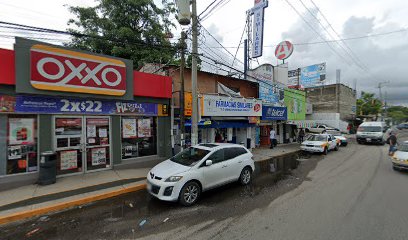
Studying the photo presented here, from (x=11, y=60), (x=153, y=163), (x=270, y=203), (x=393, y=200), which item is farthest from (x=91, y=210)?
(x=393, y=200)

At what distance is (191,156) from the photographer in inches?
256

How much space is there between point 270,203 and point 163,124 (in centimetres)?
661

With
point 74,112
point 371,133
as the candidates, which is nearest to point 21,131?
point 74,112

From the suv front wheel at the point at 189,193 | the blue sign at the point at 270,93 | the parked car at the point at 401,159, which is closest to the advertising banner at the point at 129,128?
the suv front wheel at the point at 189,193

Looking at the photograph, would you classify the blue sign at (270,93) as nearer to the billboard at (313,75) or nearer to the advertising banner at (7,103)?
the billboard at (313,75)

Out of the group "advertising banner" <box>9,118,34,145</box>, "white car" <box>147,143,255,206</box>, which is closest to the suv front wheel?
"white car" <box>147,143,255,206</box>

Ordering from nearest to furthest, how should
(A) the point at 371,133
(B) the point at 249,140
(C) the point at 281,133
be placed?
(B) the point at 249,140
(A) the point at 371,133
(C) the point at 281,133

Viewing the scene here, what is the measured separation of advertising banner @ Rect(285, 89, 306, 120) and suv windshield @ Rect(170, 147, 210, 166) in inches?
625

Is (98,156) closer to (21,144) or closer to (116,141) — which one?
(116,141)

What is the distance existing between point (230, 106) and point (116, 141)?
24.3 feet

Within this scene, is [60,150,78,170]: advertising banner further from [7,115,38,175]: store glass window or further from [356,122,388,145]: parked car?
[356,122,388,145]: parked car

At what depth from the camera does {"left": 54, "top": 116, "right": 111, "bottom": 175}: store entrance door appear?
25.2ft

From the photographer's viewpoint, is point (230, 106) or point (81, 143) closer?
point (81, 143)

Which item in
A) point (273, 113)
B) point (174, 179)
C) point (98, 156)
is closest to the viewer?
point (174, 179)
